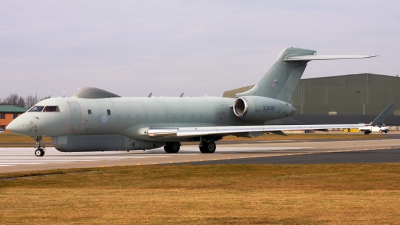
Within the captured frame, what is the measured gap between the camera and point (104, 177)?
68.1ft

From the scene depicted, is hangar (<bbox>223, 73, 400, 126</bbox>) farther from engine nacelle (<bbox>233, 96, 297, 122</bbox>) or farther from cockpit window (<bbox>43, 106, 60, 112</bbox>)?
cockpit window (<bbox>43, 106, 60, 112</bbox>)

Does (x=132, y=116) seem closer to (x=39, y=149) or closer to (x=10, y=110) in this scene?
(x=39, y=149)

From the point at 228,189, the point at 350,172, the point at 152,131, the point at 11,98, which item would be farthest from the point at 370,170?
the point at 11,98

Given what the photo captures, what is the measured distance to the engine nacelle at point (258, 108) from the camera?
40.5 meters

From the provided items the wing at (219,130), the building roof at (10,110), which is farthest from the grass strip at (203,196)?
the building roof at (10,110)

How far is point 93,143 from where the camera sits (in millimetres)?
34969

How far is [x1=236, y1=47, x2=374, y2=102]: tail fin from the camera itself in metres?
43.3

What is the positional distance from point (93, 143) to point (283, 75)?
1551 centimetres

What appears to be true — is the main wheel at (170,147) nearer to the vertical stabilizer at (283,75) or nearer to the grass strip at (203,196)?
the vertical stabilizer at (283,75)

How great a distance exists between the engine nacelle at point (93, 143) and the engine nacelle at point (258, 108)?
24.7 feet

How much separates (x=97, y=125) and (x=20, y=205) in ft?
72.9

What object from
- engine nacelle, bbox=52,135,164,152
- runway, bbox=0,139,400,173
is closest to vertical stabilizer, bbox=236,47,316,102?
runway, bbox=0,139,400,173

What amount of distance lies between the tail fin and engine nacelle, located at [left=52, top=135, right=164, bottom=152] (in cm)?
1067

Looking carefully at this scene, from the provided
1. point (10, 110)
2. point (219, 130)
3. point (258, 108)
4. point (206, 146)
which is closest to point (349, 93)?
point (10, 110)
